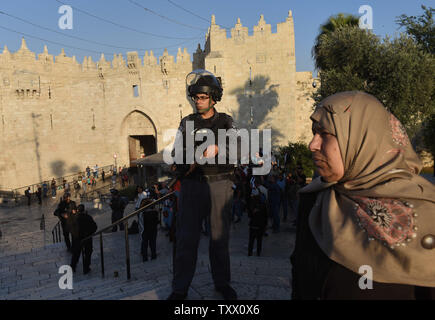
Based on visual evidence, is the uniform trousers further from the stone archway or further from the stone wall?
the stone archway

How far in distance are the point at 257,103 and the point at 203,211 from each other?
18.0 metres

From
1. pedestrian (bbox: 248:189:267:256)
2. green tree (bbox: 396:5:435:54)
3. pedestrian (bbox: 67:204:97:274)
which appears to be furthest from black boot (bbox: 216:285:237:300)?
green tree (bbox: 396:5:435:54)

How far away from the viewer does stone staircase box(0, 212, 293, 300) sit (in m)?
2.68

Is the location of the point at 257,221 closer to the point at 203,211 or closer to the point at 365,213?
the point at 203,211

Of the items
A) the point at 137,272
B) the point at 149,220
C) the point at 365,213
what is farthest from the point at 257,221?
Result: the point at 365,213

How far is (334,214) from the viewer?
3.99 ft

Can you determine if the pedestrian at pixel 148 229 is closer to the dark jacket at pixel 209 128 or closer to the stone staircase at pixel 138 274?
the stone staircase at pixel 138 274

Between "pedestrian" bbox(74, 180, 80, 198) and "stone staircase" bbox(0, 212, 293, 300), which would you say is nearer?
"stone staircase" bbox(0, 212, 293, 300)

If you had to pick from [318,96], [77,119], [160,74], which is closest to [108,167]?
[77,119]
